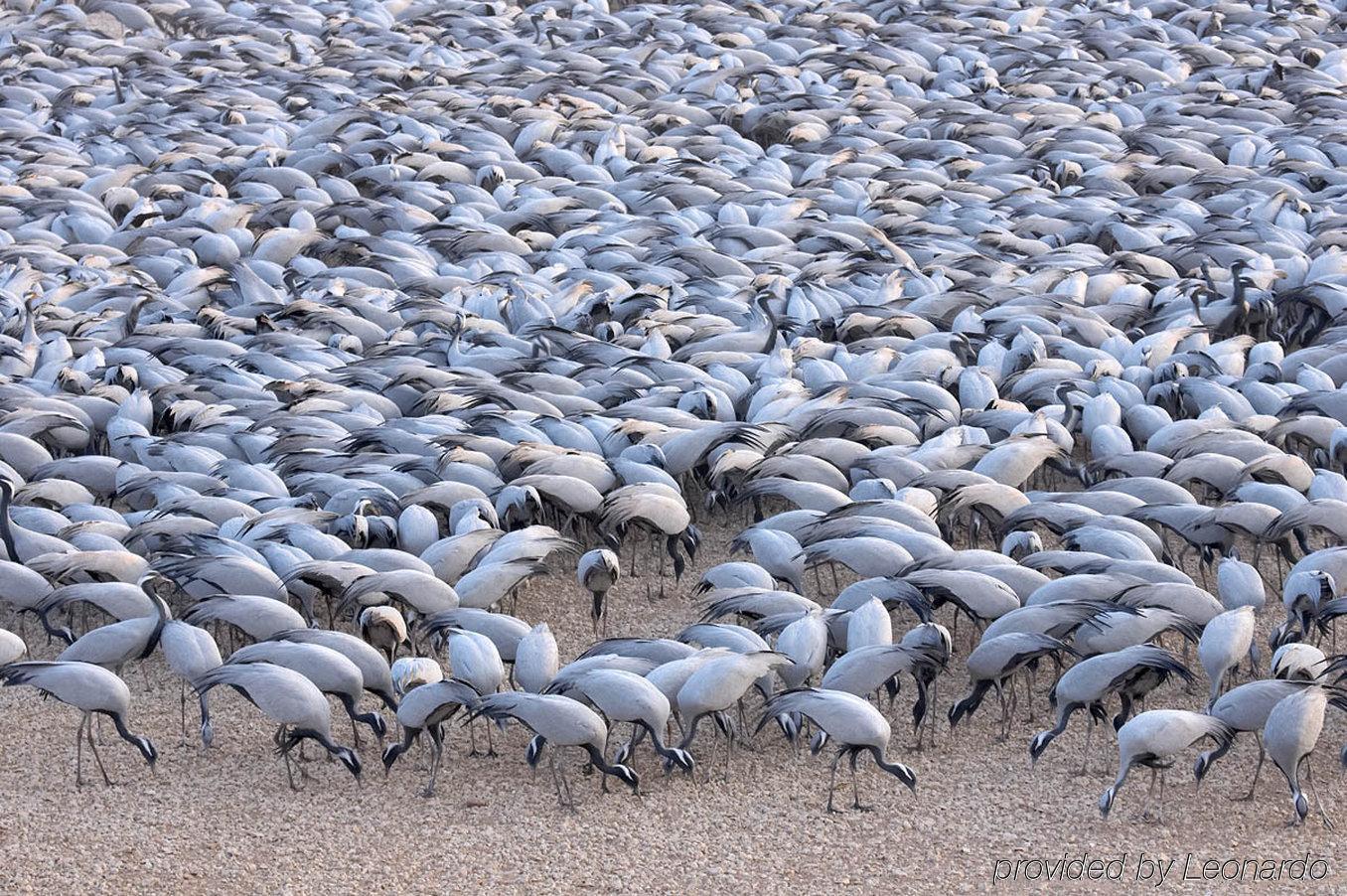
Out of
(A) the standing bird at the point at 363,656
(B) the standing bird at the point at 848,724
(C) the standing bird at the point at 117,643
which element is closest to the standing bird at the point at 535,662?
(A) the standing bird at the point at 363,656

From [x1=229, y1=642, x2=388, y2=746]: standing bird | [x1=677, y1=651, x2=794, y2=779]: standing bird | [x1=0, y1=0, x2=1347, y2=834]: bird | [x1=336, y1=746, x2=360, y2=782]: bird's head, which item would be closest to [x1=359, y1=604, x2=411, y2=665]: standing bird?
[x1=0, y1=0, x2=1347, y2=834]: bird

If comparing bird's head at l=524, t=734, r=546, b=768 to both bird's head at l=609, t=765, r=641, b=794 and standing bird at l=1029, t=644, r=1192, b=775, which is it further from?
standing bird at l=1029, t=644, r=1192, b=775

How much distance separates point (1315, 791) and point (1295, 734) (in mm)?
338

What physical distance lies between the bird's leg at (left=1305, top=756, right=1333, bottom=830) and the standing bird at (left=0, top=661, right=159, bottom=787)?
440 centimetres

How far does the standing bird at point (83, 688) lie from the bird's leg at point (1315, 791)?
4.40m

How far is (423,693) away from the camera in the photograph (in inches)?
254

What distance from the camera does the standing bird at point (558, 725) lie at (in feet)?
20.7

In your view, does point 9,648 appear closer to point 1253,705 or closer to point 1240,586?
point 1253,705

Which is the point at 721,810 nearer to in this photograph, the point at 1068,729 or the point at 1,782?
the point at 1068,729

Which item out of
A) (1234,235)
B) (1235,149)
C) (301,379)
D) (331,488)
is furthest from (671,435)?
(1235,149)

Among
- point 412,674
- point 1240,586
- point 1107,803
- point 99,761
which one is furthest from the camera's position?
point 1240,586

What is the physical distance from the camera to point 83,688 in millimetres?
6539

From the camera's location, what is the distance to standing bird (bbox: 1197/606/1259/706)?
6.73 metres

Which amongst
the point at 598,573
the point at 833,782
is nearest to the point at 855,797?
the point at 833,782
